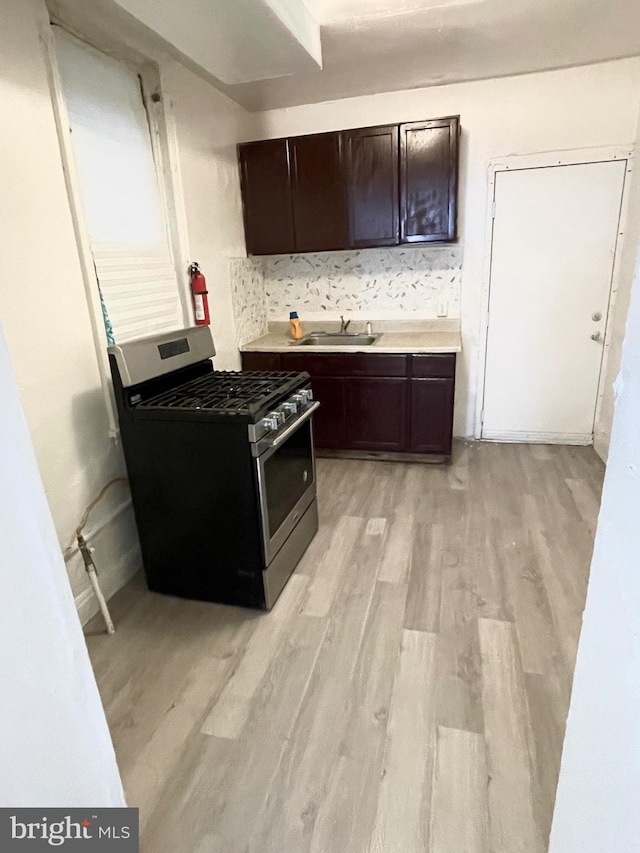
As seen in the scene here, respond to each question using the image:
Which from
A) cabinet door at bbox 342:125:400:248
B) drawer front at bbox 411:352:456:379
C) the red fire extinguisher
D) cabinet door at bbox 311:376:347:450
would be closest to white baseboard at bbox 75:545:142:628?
the red fire extinguisher

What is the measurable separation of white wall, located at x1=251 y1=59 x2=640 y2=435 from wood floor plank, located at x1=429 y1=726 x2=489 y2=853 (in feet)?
9.54

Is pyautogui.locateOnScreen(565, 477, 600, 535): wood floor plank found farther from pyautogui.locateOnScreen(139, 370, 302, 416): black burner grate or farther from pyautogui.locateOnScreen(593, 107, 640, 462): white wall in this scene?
pyautogui.locateOnScreen(139, 370, 302, 416): black burner grate

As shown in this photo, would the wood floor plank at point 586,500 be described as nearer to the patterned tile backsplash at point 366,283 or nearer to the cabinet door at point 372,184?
the patterned tile backsplash at point 366,283

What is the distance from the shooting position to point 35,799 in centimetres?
87

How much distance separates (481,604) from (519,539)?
0.62 meters

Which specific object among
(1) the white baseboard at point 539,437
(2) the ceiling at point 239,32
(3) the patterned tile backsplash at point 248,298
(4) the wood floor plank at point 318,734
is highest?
(2) the ceiling at point 239,32

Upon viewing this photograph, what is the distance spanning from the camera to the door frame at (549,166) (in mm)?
3297

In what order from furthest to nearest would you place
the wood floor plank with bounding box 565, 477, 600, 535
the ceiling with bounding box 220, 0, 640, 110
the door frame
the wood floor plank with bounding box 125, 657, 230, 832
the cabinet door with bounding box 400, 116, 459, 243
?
the door frame < the cabinet door with bounding box 400, 116, 459, 243 < the wood floor plank with bounding box 565, 477, 600, 535 < the ceiling with bounding box 220, 0, 640, 110 < the wood floor plank with bounding box 125, 657, 230, 832

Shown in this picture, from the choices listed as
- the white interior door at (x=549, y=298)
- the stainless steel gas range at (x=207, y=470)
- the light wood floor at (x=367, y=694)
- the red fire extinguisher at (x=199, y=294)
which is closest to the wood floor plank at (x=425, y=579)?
the light wood floor at (x=367, y=694)

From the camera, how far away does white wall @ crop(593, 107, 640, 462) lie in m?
3.21

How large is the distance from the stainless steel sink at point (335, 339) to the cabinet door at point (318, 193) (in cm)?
67

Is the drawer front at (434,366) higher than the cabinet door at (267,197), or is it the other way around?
the cabinet door at (267,197)

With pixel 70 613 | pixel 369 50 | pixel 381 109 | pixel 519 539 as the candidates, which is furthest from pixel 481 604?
pixel 381 109

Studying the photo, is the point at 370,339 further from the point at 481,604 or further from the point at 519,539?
the point at 481,604
